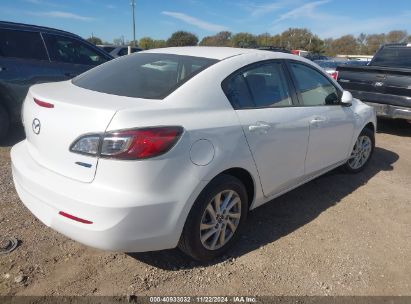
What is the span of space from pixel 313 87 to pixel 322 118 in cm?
37

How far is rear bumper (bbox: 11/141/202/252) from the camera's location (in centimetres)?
229

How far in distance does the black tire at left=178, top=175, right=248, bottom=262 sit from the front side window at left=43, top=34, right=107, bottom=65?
4.22 meters

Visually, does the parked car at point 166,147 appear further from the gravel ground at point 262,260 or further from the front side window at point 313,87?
the gravel ground at point 262,260

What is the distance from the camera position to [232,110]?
286 centimetres

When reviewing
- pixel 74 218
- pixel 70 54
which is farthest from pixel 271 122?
pixel 70 54

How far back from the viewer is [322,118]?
378 cm

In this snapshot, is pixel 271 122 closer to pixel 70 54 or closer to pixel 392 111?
pixel 70 54

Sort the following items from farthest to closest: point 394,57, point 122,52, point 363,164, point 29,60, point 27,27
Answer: point 122,52 → point 394,57 → point 27,27 → point 29,60 → point 363,164

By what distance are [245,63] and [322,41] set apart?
82658 mm

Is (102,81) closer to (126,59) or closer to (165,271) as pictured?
(126,59)

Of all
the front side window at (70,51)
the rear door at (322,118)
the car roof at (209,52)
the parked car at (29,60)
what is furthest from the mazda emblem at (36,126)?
the front side window at (70,51)

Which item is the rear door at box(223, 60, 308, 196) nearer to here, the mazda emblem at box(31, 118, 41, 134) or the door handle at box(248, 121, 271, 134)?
the door handle at box(248, 121, 271, 134)

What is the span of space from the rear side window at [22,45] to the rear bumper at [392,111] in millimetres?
5720

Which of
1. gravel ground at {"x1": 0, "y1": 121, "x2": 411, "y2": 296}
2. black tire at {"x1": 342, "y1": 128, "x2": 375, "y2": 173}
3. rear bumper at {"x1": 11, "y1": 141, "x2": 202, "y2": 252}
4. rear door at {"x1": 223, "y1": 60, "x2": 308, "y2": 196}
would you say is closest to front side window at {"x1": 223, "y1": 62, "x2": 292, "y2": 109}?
rear door at {"x1": 223, "y1": 60, "x2": 308, "y2": 196}
